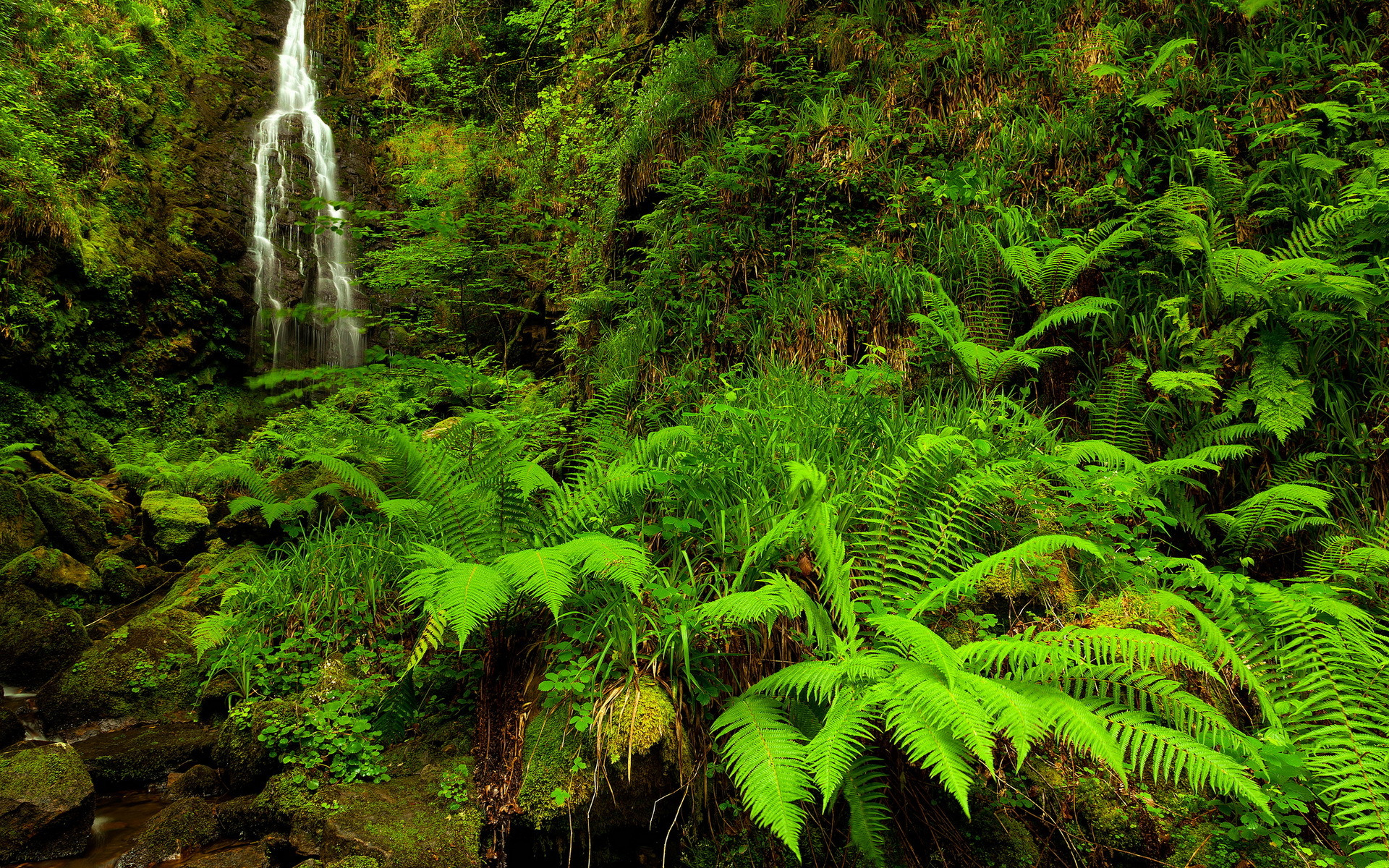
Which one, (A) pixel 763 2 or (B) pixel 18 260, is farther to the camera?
(B) pixel 18 260

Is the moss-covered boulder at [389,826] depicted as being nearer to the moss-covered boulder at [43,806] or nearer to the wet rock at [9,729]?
the moss-covered boulder at [43,806]

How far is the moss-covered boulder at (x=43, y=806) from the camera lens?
2.96m

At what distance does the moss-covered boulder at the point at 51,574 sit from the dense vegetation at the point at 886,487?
0.45 feet

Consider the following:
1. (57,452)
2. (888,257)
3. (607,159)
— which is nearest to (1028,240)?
(888,257)

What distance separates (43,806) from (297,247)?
1055 cm

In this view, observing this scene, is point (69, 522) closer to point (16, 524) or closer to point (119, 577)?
point (16, 524)

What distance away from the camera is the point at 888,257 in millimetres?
4914

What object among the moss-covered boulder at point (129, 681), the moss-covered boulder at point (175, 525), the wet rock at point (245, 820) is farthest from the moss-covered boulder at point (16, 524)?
the wet rock at point (245, 820)

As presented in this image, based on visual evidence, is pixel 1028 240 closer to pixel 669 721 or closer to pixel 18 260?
pixel 669 721

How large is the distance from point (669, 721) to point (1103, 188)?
14.1 feet

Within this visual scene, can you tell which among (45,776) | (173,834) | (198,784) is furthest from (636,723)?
(45,776)

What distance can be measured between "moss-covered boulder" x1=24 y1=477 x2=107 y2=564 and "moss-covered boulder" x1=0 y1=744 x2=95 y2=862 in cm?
288

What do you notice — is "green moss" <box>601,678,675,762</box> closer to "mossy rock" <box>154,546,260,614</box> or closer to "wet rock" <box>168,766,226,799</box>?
"wet rock" <box>168,766,226,799</box>

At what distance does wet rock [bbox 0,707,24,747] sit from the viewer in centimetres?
386
